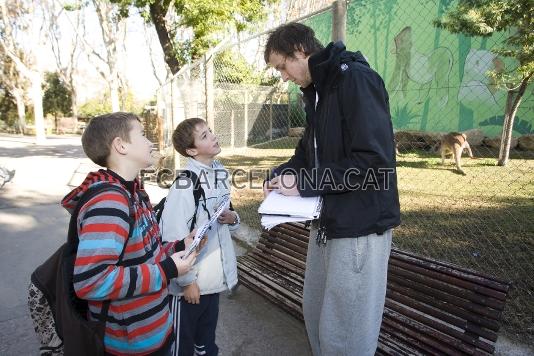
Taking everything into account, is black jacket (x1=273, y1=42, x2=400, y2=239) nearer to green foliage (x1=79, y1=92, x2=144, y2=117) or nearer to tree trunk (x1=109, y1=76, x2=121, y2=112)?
tree trunk (x1=109, y1=76, x2=121, y2=112)

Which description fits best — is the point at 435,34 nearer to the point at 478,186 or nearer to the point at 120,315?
the point at 478,186

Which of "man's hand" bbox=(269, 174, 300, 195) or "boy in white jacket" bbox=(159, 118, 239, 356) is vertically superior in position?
"man's hand" bbox=(269, 174, 300, 195)

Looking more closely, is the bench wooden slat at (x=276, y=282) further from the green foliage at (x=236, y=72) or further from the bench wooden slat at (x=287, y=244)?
the green foliage at (x=236, y=72)

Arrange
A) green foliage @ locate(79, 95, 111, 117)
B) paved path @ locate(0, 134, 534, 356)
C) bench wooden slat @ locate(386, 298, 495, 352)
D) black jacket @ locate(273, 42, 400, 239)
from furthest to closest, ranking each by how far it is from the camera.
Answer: green foliage @ locate(79, 95, 111, 117)
paved path @ locate(0, 134, 534, 356)
bench wooden slat @ locate(386, 298, 495, 352)
black jacket @ locate(273, 42, 400, 239)

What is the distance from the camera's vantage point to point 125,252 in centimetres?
160

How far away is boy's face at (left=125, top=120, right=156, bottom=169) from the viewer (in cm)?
174

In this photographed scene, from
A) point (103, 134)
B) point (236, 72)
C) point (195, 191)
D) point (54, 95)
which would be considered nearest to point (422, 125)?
point (236, 72)

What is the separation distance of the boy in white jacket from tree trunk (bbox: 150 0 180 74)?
8296mm

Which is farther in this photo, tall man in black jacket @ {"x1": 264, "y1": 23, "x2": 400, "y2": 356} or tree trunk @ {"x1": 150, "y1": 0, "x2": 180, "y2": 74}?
tree trunk @ {"x1": 150, "y1": 0, "x2": 180, "y2": 74}

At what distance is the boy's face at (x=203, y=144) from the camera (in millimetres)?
2363

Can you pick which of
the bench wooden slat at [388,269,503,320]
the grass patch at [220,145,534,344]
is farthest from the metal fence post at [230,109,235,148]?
the bench wooden slat at [388,269,503,320]

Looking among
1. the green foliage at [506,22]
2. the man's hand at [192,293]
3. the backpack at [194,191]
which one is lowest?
the man's hand at [192,293]

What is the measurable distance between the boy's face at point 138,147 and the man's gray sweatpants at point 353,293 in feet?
3.00

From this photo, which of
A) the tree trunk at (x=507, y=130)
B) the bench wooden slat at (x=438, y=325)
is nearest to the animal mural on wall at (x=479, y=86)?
the tree trunk at (x=507, y=130)
